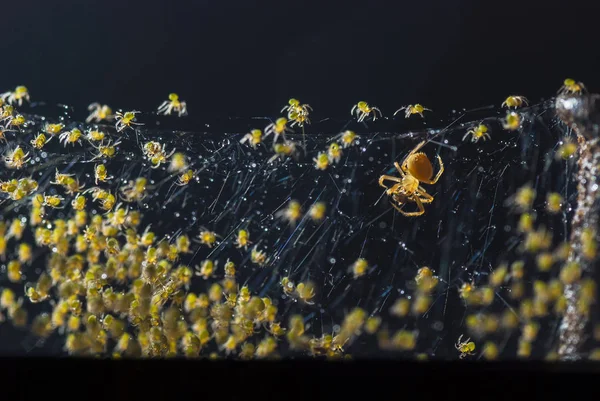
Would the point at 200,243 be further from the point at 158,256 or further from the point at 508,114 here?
the point at 508,114

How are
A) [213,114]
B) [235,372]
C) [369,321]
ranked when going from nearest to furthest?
[235,372], [369,321], [213,114]

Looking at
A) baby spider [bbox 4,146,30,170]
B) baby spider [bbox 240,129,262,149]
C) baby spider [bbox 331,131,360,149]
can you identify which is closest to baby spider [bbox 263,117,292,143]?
baby spider [bbox 240,129,262,149]

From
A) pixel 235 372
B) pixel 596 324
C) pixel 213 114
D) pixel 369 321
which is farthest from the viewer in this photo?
pixel 213 114

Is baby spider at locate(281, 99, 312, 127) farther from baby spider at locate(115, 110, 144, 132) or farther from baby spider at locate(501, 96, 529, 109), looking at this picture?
baby spider at locate(501, 96, 529, 109)

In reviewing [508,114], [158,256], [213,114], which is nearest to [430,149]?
[508,114]

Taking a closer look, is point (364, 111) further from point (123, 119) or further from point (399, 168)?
point (123, 119)

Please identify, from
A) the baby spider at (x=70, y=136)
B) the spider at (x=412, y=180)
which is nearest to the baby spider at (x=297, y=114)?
the spider at (x=412, y=180)

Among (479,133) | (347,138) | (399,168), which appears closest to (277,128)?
(347,138)
